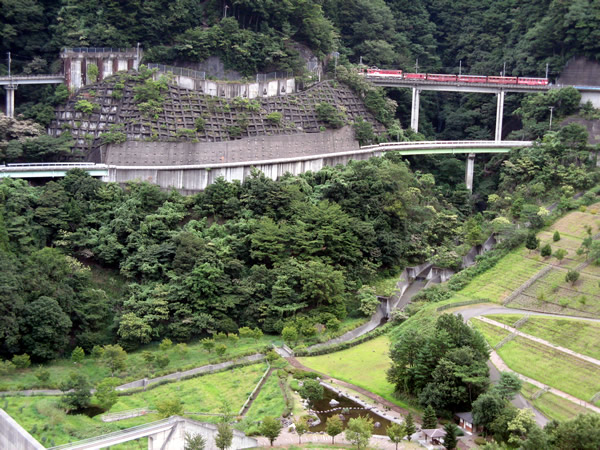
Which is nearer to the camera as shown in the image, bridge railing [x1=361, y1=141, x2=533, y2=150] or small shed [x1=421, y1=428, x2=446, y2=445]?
small shed [x1=421, y1=428, x2=446, y2=445]

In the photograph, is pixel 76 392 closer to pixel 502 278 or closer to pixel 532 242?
pixel 502 278

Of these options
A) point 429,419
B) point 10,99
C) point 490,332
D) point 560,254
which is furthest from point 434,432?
point 10,99

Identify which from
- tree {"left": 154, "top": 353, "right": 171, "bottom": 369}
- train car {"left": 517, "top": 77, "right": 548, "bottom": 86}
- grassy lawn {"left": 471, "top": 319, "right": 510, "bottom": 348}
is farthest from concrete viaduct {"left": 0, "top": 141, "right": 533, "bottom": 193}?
grassy lawn {"left": 471, "top": 319, "right": 510, "bottom": 348}

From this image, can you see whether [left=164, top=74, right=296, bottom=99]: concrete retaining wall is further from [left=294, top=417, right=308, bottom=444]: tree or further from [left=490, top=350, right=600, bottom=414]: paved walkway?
[left=294, top=417, right=308, bottom=444]: tree

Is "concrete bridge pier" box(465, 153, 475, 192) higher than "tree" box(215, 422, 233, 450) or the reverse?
higher

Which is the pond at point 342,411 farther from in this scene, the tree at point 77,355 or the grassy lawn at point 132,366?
the tree at point 77,355

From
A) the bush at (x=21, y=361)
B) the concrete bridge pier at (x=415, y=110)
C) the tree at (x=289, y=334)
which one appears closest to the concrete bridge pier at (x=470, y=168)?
the concrete bridge pier at (x=415, y=110)
